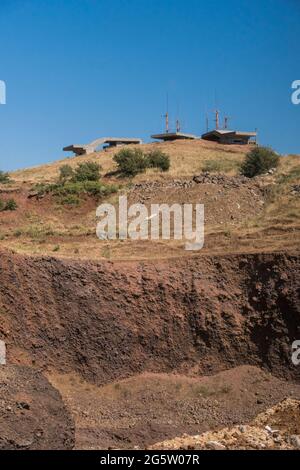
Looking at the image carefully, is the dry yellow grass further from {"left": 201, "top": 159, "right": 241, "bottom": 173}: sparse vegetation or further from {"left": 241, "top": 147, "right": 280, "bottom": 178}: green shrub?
{"left": 241, "top": 147, "right": 280, "bottom": 178}: green shrub

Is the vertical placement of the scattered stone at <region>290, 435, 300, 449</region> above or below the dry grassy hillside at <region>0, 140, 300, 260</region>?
below

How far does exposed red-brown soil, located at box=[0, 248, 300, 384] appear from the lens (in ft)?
49.3

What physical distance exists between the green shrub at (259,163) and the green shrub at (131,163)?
526 cm

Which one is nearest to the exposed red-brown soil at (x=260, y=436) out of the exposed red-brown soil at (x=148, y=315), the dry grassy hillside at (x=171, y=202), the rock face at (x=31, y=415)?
the exposed red-brown soil at (x=148, y=315)

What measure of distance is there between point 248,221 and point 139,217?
4373mm

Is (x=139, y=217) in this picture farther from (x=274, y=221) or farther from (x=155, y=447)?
Result: (x=155, y=447)

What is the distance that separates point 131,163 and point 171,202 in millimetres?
8597

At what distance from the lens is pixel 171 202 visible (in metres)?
24.7

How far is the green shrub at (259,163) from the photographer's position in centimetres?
3027

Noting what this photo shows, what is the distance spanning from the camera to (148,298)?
51.6ft

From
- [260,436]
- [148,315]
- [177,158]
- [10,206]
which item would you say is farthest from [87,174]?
[260,436]

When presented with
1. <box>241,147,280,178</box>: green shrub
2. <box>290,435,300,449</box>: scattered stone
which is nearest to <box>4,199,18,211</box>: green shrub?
<box>241,147,280,178</box>: green shrub

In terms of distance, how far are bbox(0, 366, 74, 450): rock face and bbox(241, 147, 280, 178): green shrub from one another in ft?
61.7
